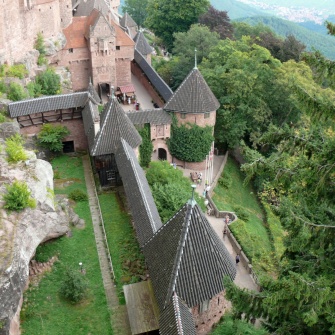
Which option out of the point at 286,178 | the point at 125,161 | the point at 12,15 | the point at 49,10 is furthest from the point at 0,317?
the point at 49,10

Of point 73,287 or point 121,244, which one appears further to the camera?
point 121,244

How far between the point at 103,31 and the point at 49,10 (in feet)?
18.6

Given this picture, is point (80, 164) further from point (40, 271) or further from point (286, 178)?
point (286, 178)

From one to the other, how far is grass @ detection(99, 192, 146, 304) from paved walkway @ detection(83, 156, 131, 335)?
352 mm

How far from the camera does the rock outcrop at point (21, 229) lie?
1791 centimetres

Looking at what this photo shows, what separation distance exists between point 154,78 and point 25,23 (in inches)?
641

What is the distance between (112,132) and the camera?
108 feet

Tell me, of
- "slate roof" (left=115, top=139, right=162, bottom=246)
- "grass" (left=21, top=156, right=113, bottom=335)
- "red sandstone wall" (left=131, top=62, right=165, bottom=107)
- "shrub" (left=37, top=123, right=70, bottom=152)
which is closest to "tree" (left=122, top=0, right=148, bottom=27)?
"red sandstone wall" (left=131, top=62, right=165, bottom=107)

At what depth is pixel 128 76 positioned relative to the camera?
5078 cm

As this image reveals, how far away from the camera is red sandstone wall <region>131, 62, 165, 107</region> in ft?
161

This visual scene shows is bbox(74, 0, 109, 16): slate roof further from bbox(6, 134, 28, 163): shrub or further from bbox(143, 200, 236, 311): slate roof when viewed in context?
bbox(143, 200, 236, 311): slate roof

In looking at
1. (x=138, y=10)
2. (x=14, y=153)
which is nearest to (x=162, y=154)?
(x=14, y=153)

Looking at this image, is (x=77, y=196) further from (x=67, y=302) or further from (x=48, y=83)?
(x=48, y=83)

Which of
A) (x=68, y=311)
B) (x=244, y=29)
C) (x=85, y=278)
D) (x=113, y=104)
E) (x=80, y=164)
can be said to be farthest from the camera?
(x=244, y=29)
